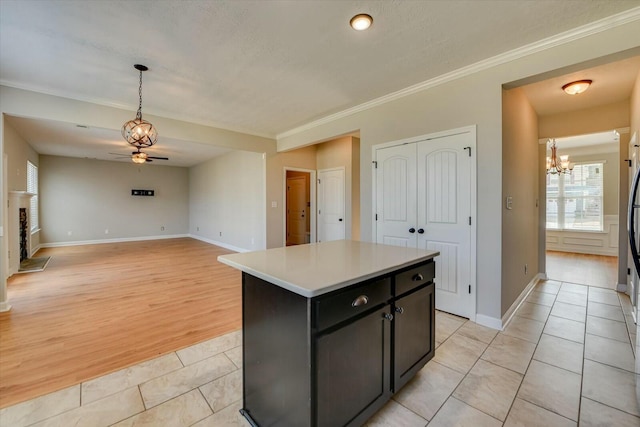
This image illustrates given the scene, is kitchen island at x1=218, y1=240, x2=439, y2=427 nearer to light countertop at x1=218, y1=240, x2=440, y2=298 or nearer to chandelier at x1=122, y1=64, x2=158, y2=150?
light countertop at x1=218, y1=240, x2=440, y2=298

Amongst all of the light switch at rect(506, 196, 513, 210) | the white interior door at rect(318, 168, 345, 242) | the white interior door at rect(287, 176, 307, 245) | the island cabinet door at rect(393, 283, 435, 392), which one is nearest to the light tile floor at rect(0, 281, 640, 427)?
the island cabinet door at rect(393, 283, 435, 392)

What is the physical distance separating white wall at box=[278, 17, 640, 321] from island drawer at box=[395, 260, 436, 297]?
4.14ft

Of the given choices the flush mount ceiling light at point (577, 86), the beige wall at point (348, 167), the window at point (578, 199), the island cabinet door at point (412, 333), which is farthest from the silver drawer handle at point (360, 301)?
the window at point (578, 199)

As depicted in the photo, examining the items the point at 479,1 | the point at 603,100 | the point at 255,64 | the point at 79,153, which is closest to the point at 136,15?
the point at 255,64

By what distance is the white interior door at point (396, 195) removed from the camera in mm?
3377

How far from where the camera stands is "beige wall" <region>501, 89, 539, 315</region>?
9.27ft

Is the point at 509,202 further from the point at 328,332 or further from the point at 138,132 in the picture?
the point at 138,132

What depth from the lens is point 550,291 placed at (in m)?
3.88

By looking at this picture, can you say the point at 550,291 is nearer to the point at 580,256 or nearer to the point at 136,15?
the point at 580,256

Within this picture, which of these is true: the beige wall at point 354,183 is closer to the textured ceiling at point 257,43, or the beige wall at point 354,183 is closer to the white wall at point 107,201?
the textured ceiling at point 257,43

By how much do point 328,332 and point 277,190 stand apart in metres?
4.98

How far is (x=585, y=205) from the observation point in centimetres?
683

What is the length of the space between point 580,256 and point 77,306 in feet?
32.1

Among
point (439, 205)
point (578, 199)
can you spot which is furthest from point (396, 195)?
point (578, 199)
